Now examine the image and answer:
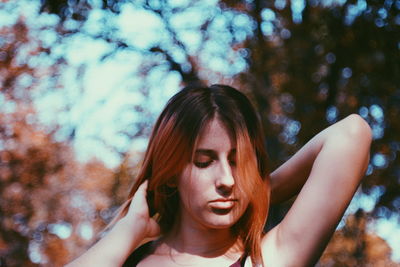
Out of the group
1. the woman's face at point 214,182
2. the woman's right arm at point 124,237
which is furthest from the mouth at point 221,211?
the woman's right arm at point 124,237

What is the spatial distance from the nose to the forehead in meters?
0.08

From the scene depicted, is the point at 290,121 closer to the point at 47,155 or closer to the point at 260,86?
the point at 260,86

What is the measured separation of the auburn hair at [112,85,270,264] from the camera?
2096 millimetres

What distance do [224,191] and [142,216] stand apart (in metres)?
0.44

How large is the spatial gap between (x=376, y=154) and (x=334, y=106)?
994 millimetres

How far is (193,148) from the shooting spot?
2146 mm

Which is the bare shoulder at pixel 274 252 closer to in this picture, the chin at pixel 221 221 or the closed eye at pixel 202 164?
the chin at pixel 221 221

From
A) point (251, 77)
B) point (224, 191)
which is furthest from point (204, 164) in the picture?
point (251, 77)

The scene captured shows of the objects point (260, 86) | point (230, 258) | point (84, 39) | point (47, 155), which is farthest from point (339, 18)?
point (47, 155)

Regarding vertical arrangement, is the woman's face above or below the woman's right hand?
above

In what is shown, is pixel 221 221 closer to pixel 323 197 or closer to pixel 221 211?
pixel 221 211

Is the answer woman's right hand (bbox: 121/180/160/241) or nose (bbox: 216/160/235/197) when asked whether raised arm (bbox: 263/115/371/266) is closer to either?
nose (bbox: 216/160/235/197)

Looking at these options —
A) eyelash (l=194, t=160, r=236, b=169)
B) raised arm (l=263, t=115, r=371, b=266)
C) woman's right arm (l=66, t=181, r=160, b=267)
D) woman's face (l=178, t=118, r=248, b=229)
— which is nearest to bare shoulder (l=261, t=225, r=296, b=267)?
raised arm (l=263, t=115, r=371, b=266)

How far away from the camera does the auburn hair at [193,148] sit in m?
2.10
